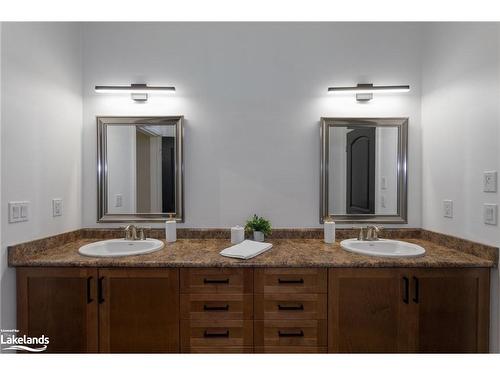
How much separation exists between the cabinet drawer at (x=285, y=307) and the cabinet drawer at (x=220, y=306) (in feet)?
0.18

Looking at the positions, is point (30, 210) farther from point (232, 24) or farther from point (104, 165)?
point (232, 24)

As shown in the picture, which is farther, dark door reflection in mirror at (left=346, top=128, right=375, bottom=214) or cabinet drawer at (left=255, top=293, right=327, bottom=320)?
dark door reflection in mirror at (left=346, top=128, right=375, bottom=214)

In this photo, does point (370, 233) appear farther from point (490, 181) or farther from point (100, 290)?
point (100, 290)

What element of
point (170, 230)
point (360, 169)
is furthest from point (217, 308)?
point (360, 169)

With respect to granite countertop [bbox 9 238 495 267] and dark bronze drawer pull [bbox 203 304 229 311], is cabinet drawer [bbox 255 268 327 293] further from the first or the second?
dark bronze drawer pull [bbox 203 304 229 311]

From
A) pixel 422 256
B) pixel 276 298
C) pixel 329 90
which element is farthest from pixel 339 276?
pixel 329 90

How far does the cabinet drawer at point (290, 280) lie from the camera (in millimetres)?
1421

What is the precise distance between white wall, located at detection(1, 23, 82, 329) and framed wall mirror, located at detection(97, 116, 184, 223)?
19 cm

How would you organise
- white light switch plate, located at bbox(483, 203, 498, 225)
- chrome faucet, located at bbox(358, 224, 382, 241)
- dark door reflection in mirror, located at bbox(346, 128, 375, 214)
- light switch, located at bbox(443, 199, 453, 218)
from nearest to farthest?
1. white light switch plate, located at bbox(483, 203, 498, 225)
2. light switch, located at bbox(443, 199, 453, 218)
3. chrome faucet, located at bbox(358, 224, 382, 241)
4. dark door reflection in mirror, located at bbox(346, 128, 375, 214)

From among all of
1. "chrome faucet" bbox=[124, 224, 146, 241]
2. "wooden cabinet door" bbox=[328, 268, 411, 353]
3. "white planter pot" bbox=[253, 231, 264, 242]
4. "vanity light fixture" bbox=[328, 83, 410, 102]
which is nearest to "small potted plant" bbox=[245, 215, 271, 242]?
"white planter pot" bbox=[253, 231, 264, 242]

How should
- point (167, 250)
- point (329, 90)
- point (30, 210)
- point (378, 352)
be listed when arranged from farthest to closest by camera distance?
point (329, 90) → point (167, 250) → point (30, 210) → point (378, 352)

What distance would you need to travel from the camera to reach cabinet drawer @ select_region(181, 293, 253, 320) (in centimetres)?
142

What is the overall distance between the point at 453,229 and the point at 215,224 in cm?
162

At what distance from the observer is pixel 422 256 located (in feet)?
4.86
